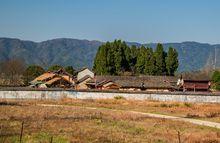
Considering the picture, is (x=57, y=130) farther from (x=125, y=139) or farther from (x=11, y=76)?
(x=11, y=76)

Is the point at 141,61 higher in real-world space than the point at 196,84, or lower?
higher

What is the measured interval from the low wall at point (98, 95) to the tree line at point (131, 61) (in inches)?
1736

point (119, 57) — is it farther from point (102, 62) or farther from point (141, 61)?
point (141, 61)

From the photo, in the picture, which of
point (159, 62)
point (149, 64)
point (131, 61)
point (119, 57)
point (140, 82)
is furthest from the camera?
point (131, 61)

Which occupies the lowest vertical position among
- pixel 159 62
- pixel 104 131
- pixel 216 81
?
pixel 104 131

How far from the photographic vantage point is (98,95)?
63.3m

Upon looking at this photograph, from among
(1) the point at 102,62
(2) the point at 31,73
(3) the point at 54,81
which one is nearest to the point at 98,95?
(3) the point at 54,81

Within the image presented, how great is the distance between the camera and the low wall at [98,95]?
203 ft

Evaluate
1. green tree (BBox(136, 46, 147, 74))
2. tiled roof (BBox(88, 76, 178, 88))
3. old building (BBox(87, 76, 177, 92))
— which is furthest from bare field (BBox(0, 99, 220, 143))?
green tree (BBox(136, 46, 147, 74))

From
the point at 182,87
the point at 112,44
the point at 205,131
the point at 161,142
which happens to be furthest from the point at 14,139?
the point at 112,44

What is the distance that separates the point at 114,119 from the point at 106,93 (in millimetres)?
28582

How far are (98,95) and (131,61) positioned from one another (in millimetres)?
53763

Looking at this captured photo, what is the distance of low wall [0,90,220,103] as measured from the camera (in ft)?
203

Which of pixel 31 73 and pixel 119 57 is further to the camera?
pixel 31 73
